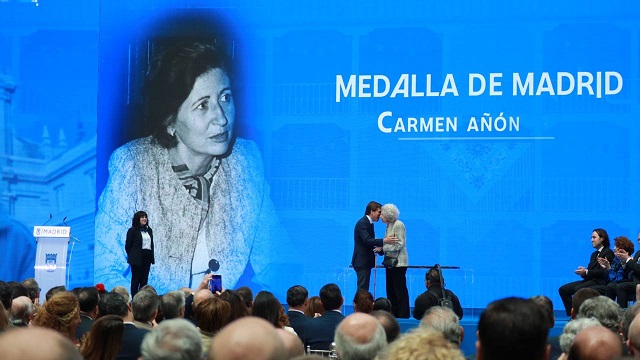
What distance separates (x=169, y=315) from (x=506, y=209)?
19.6 feet

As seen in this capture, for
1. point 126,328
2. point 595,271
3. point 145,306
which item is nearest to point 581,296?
point 145,306

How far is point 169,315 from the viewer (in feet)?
18.5

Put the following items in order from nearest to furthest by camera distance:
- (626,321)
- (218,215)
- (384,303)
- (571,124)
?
(626,321), (384,303), (571,124), (218,215)

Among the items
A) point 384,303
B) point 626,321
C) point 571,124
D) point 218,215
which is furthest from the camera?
point 218,215

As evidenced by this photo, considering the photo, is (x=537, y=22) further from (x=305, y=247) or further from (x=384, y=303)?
(x=384, y=303)

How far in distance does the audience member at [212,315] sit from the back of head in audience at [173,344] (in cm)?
184

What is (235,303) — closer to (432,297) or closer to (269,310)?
(269,310)

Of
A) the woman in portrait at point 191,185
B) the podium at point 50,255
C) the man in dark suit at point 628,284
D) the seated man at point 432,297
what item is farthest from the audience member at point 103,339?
the woman in portrait at point 191,185

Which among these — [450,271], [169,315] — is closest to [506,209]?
[450,271]

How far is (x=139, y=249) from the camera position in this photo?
9922 millimetres

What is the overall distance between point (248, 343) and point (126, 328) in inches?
98.4

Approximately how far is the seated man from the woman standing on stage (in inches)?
131

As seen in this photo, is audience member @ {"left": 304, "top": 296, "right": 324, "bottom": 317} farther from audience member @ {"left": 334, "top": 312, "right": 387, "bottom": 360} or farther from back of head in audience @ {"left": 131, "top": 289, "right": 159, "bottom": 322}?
audience member @ {"left": 334, "top": 312, "right": 387, "bottom": 360}

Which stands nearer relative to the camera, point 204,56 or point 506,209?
point 506,209
